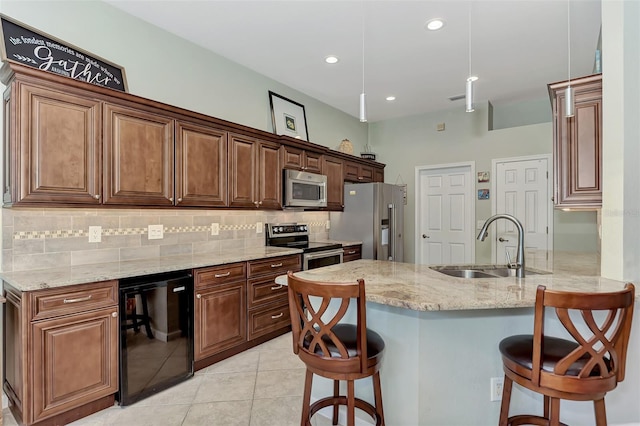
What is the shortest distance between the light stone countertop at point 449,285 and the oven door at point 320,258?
134 cm

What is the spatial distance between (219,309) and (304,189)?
180cm

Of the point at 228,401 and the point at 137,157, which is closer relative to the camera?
the point at 228,401

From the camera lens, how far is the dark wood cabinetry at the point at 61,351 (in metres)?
1.91

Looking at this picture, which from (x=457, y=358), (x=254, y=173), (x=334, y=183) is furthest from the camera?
(x=334, y=183)

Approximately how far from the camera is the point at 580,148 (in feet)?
7.31

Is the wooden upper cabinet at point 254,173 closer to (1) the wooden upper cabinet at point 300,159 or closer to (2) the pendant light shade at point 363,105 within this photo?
(1) the wooden upper cabinet at point 300,159

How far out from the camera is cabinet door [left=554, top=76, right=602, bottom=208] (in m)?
2.18

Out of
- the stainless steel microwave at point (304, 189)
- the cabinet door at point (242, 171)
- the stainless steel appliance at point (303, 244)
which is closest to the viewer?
the cabinet door at point (242, 171)

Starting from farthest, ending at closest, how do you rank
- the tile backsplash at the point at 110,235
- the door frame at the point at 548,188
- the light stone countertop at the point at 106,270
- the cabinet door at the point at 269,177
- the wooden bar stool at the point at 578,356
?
the door frame at the point at 548,188 → the cabinet door at the point at 269,177 → the tile backsplash at the point at 110,235 → the light stone countertop at the point at 106,270 → the wooden bar stool at the point at 578,356

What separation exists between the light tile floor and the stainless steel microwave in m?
1.77

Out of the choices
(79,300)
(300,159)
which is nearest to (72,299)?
(79,300)

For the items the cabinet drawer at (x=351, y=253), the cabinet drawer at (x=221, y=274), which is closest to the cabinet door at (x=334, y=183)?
the cabinet drawer at (x=351, y=253)

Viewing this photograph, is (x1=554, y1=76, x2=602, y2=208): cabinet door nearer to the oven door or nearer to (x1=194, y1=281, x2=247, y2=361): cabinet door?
the oven door

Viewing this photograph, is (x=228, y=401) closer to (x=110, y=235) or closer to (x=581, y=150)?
(x=110, y=235)
